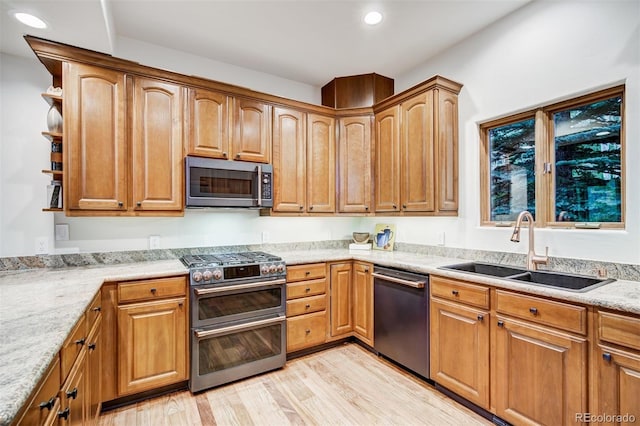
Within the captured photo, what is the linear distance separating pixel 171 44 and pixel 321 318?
2.79 m

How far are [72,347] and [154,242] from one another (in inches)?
59.9

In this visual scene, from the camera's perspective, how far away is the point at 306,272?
2779mm

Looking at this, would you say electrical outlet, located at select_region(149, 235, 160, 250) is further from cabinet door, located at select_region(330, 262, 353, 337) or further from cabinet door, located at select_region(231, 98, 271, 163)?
cabinet door, located at select_region(330, 262, 353, 337)

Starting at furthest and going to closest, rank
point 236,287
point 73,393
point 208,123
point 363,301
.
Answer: point 363,301
point 208,123
point 236,287
point 73,393

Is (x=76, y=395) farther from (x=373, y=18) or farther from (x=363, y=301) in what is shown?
(x=373, y=18)

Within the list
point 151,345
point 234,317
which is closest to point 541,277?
point 234,317

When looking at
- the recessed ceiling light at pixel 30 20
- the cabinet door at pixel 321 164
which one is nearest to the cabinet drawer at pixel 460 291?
the cabinet door at pixel 321 164

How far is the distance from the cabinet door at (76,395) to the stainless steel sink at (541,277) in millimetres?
2177

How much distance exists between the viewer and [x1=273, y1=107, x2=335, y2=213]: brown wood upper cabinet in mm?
2986

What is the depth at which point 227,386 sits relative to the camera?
236 centimetres

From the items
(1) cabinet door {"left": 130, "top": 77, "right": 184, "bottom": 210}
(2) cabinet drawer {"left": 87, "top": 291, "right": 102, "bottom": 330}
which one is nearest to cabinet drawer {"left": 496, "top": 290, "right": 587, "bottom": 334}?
(2) cabinet drawer {"left": 87, "top": 291, "right": 102, "bottom": 330}

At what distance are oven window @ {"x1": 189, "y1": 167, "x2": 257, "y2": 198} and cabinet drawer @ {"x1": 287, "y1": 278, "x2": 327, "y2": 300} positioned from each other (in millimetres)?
895

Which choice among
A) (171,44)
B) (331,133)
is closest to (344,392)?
(331,133)

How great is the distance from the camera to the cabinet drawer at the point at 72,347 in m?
1.13
